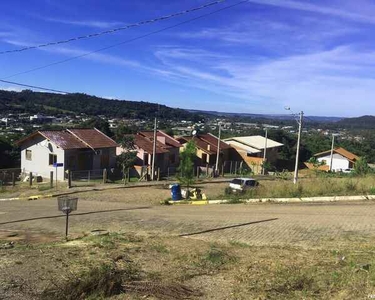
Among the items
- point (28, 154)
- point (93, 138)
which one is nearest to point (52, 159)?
point (28, 154)

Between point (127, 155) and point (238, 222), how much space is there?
29336mm

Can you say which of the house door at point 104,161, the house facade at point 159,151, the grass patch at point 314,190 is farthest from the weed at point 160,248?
the house facade at point 159,151

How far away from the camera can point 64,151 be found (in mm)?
38094

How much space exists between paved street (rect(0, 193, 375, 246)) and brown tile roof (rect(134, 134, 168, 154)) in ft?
86.6

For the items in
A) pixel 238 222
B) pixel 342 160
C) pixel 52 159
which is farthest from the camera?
pixel 342 160

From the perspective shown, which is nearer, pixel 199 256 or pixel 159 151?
pixel 199 256

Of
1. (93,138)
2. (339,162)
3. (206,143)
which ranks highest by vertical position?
(93,138)

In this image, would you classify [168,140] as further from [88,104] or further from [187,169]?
[187,169]

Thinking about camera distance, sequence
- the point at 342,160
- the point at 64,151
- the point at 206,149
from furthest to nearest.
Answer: the point at 342,160
the point at 206,149
the point at 64,151

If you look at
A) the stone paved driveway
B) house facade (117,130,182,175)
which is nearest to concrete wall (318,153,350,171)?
house facade (117,130,182,175)

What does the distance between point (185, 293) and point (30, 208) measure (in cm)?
1726

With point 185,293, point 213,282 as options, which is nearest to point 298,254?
point 213,282

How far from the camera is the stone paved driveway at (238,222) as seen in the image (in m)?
12.2

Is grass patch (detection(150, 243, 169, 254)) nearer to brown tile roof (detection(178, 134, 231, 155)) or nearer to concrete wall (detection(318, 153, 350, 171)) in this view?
brown tile roof (detection(178, 134, 231, 155))
